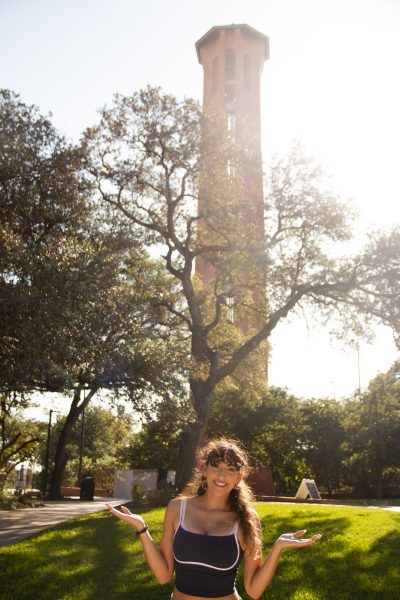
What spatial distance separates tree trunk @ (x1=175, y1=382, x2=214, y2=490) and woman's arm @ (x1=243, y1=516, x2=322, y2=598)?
54.7ft

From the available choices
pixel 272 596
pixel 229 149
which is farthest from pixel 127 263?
pixel 272 596

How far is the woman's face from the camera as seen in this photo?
3951 millimetres

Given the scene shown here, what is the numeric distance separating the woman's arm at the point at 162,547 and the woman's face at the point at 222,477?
290 mm

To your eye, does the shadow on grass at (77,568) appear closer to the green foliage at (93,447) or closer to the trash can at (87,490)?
the trash can at (87,490)

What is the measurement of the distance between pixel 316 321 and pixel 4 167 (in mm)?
14440

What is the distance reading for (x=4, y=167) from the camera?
1595cm

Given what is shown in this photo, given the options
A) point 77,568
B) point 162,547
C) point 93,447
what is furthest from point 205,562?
point 93,447

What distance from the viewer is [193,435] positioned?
20.9 meters

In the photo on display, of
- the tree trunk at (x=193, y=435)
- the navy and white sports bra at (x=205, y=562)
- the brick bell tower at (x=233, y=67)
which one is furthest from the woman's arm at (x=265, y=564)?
the brick bell tower at (x=233, y=67)

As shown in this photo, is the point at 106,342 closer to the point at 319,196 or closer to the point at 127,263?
the point at 127,263

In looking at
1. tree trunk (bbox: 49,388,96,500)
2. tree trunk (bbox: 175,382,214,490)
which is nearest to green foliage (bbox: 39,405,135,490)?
tree trunk (bbox: 49,388,96,500)

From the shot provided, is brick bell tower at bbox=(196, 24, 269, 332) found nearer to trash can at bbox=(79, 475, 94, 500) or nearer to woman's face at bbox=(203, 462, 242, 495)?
trash can at bbox=(79, 475, 94, 500)

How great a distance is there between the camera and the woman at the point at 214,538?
12.0 ft

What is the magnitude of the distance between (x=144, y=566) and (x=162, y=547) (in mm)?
6156
